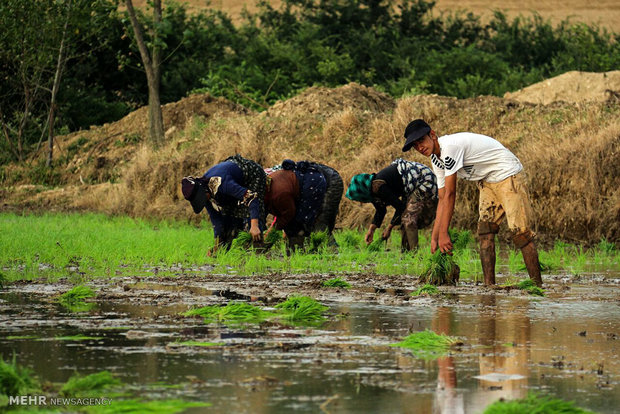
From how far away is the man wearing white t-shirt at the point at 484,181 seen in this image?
36.6ft

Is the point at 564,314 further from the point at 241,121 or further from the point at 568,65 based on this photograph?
the point at 568,65

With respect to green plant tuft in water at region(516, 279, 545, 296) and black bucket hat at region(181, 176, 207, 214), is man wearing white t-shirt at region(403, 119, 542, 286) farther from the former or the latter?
black bucket hat at region(181, 176, 207, 214)

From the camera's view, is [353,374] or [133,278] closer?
[353,374]

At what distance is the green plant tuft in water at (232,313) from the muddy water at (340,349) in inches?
7.5

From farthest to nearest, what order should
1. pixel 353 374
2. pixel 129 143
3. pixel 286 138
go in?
1. pixel 129 143
2. pixel 286 138
3. pixel 353 374

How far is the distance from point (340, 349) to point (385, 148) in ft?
55.7

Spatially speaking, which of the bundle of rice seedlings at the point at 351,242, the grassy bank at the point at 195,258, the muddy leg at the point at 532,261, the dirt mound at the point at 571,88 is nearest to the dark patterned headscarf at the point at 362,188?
the grassy bank at the point at 195,258

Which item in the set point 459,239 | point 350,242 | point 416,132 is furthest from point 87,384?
point 350,242

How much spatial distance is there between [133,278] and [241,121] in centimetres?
1653

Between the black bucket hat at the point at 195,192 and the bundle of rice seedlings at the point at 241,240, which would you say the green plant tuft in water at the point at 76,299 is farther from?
the bundle of rice seedlings at the point at 241,240

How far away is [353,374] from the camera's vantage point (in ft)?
21.0

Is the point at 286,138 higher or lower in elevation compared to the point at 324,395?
higher

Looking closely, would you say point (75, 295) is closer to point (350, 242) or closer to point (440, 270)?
point (440, 270)

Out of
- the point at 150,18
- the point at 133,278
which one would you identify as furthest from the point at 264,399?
the point at 150,18
